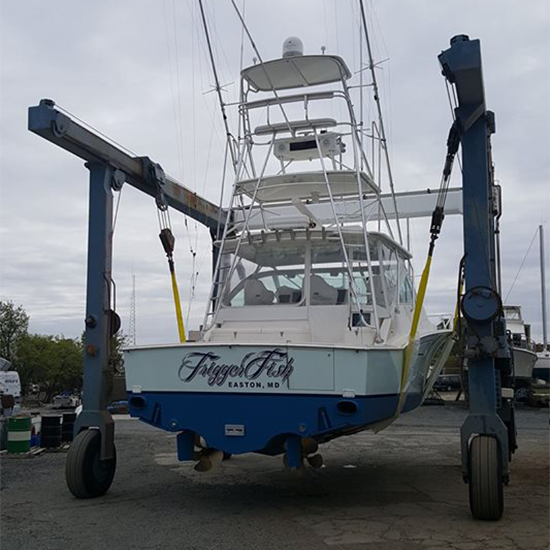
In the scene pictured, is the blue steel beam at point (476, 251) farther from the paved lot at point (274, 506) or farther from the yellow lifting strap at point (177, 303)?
the yellow lifting strap at point (177, 303)

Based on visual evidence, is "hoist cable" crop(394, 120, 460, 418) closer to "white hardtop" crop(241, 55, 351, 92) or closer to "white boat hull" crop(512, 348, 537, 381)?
"white hardtop" crop(241, 55, 351, 92)

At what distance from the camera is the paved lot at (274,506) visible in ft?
20.6

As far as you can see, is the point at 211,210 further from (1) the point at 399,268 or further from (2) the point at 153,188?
(1) the point at 399,268

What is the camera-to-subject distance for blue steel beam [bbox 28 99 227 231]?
7926 millimetres

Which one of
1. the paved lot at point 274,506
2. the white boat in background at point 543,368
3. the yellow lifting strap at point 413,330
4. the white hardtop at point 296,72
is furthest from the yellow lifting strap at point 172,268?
the white boat in background at point 543,368

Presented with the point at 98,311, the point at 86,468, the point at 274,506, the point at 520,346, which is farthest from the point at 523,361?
the point at 86,468

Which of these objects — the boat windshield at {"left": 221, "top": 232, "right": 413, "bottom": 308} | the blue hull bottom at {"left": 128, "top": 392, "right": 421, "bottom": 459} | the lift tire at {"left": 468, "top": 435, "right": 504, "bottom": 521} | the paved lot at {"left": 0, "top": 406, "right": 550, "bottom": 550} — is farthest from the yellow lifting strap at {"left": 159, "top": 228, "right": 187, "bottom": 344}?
the lift tire at {"left": 468, "top": 435, "right": 504, "bottom": 521}

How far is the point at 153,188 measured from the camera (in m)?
10.0

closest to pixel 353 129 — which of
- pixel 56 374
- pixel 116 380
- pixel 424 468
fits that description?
pixel 116 380

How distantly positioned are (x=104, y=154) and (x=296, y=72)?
9.01 ft

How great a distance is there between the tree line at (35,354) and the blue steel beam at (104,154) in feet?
140

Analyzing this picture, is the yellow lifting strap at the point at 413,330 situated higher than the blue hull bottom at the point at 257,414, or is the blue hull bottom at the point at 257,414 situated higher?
the yellow lifting strap at the point at 413,330

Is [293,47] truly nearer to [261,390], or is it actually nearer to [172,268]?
[172,268]

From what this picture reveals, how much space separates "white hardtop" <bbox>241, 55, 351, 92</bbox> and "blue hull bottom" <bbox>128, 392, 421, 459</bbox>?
440 centimetres
